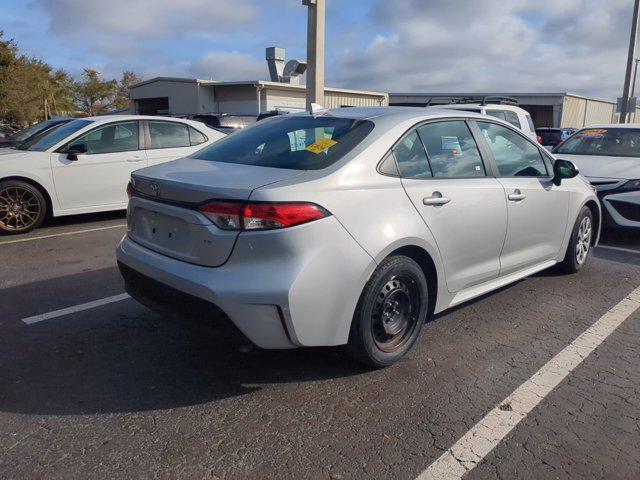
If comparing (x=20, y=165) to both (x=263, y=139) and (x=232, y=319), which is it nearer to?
(x=263, y=139)

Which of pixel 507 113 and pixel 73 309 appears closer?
pixel 73 309

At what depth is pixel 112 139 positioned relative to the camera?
311 inches

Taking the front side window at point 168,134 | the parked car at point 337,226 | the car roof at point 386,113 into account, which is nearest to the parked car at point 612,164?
the parked car at point 337,226

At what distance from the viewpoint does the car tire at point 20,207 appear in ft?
22.9

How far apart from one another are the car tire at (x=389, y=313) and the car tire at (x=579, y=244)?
245 centimetres

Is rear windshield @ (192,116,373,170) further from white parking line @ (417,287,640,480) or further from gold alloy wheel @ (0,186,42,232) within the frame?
gold alloy wheel @ (0,186,42,232)

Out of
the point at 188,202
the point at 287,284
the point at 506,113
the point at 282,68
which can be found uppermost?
the point at 282,68

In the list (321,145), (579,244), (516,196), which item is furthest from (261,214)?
(579,244)

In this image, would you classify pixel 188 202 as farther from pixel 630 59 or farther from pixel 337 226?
pixel 630 59

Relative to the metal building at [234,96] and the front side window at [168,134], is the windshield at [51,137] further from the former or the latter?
the metal building at [234,96]

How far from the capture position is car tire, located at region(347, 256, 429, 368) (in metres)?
3.14

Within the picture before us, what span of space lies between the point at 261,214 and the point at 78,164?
5559 millimetres

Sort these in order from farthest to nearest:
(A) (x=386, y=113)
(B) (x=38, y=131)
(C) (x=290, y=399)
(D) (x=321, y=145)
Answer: (B) (x=38, y=131) → (A) (x=386, y=113) → (D) (x=321, y=145) → (C) (x=290, y=399)

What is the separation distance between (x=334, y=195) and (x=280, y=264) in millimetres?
506
